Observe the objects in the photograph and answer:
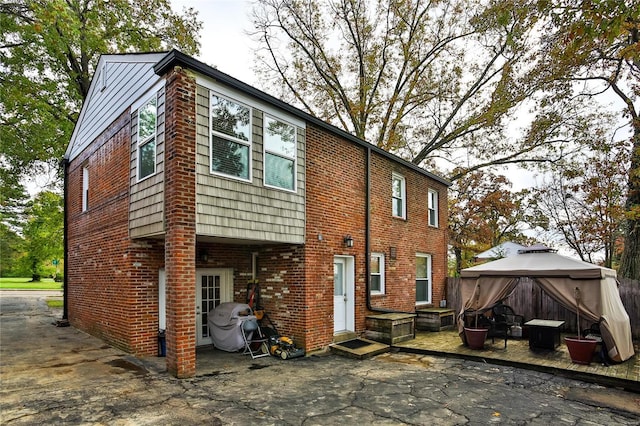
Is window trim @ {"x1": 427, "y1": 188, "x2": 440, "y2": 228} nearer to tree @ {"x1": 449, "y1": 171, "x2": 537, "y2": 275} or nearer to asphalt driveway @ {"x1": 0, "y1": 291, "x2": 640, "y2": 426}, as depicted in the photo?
asphalt driveway @ {"x1": 0, "y1": 291, "x2": 640, "y2": 426}

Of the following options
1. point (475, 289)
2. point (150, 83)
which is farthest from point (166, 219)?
point (475, 289)

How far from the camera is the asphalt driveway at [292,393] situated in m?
4.91

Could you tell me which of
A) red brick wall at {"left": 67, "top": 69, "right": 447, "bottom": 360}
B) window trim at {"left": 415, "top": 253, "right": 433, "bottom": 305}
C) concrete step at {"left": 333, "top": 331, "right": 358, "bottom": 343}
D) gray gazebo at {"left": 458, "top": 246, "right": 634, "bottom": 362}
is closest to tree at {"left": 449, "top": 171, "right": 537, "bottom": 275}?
window trim at {"left": 415, "top": 253, "right": 433, "bottom": 305}

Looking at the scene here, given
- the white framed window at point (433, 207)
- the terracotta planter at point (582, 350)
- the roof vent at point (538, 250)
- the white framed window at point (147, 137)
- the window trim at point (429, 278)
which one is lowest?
the terracotta planter at point (582, 350)

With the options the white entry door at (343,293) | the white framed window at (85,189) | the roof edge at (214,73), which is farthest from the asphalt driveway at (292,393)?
the roof edge at (214,73)

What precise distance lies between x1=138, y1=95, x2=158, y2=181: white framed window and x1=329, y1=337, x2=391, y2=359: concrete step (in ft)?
18.3

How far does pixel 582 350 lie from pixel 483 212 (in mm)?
16299

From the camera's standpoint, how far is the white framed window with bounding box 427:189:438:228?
14453 millimetres

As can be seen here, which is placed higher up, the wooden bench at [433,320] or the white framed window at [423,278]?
the white framed window at [423,278]

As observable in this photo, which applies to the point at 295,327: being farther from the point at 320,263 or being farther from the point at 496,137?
the point at 496,137

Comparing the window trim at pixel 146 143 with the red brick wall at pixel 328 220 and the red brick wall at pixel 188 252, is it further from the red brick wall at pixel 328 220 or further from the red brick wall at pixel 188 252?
the red brick wall at pixel 328 220

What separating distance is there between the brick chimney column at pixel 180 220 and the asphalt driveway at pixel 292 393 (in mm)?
569

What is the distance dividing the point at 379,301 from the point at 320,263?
2.93 m

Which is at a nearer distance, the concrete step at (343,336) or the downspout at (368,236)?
the concrete step at (343,336)
